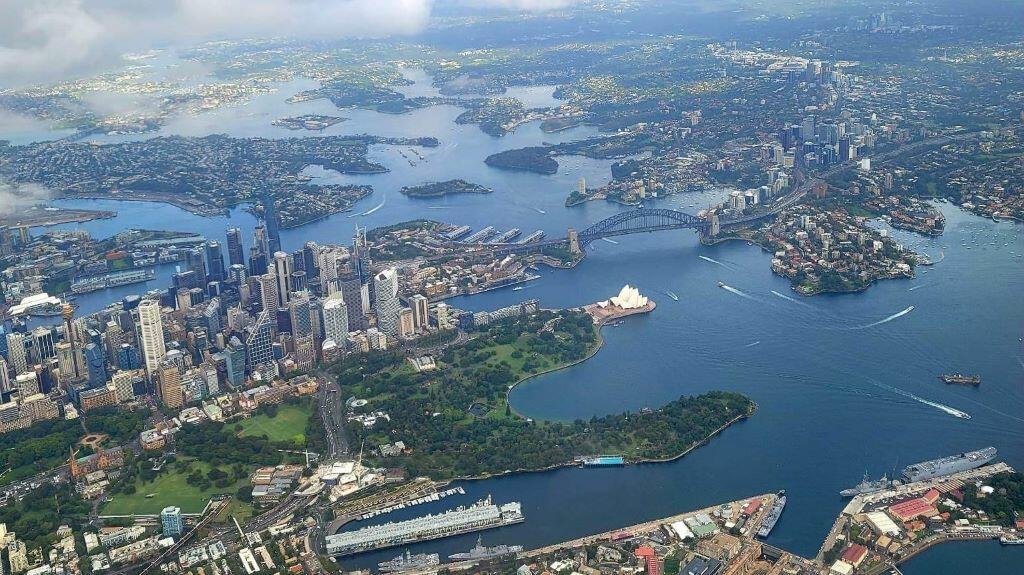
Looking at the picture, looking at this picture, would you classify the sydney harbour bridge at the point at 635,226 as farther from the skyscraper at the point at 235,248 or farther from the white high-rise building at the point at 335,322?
the white high-rise building at the point at 335,322

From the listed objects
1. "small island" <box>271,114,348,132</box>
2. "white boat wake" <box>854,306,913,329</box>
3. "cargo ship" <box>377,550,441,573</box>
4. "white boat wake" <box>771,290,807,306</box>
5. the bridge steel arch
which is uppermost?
"small island" <box>271,114,348,132</box>

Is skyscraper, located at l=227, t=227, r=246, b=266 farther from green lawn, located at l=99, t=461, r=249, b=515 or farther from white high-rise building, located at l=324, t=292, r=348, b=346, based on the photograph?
green lawn, located at l=99, t=461, r=249, b=515

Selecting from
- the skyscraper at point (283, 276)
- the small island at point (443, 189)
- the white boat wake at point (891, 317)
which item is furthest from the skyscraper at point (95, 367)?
the small island at point (443, 189)

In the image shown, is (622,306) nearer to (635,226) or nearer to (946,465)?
(635,226)

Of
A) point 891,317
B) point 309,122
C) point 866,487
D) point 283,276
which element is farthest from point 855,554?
point 309,122

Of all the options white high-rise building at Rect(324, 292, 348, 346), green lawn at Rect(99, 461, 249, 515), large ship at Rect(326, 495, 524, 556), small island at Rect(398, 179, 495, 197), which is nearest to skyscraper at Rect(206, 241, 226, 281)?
white high-rise building at Rect(324, 292, 348, 346)
